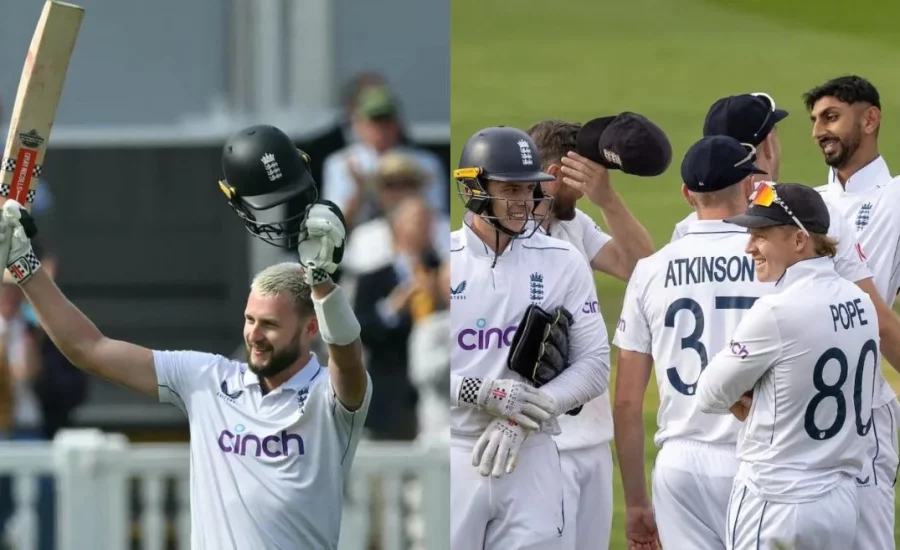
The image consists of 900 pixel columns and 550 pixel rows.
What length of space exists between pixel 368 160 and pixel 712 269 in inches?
51.4

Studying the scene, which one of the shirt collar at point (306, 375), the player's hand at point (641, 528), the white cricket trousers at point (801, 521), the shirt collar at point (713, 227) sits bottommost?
the player's hand at point (641, 528)

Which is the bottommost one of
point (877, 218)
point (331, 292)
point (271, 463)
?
point (271, 463)

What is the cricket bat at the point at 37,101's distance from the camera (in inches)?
153

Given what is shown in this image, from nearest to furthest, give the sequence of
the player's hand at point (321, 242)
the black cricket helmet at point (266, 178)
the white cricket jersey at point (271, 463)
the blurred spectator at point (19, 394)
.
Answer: the player's hand at point (321, 242), the black cricket helmet at point (266, 178), the white cricket jersey at point (271, 463), the blurred spectator at point (19, 394)

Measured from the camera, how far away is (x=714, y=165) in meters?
4.31

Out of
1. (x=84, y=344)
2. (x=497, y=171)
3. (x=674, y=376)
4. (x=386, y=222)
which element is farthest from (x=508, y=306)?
(x=84, y=344)

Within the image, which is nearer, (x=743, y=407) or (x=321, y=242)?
(x=321, y=242)

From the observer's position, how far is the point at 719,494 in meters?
4.28

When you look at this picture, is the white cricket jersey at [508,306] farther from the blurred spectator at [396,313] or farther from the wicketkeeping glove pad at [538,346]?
the blurred spectator at [396,313]

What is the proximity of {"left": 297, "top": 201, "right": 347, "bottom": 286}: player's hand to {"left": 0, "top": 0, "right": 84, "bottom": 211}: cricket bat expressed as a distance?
835 millimetres

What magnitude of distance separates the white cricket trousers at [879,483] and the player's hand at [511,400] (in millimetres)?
908

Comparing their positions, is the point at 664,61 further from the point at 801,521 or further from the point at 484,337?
the point at 801,521

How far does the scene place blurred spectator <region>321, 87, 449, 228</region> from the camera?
16.2ft

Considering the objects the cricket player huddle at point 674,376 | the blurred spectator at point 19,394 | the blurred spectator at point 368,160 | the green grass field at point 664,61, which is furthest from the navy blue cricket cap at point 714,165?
the green grass field at point 664,61
